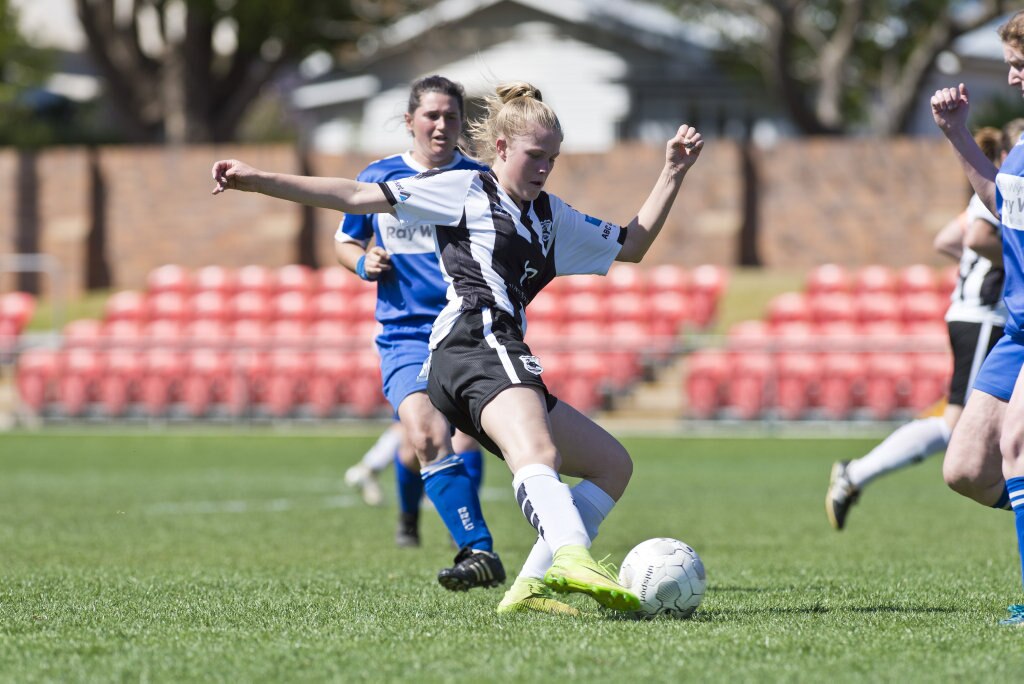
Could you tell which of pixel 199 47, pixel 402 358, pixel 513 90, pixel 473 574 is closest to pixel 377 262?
pixel 402 358

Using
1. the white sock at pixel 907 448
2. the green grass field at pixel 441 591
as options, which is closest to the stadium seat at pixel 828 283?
the green grass field at pixel 441 591

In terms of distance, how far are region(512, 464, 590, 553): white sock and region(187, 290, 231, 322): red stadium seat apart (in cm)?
1863

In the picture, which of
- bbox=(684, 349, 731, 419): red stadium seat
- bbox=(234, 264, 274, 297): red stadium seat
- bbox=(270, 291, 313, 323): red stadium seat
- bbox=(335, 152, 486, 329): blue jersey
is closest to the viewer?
bbox=(335, 152, 486, 329): blue jersey

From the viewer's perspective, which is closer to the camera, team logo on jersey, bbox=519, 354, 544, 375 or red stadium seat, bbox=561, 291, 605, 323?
team logo on jersey, bbox=519, 354, 544, 375

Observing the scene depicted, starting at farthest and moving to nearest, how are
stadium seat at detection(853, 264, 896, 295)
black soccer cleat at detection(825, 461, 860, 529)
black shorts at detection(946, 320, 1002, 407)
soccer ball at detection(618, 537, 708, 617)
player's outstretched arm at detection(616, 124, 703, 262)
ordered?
stadium seat at detection(853, 264, 896, 295) < black soccer cleat at detection(825, 461, 860, 529) < black shorts at detection(946, 320, 1002, 407) < player's outstretched arm at detection(616, 124, 703, 262) < soccer ball at detection(618, 537, 708, 617)

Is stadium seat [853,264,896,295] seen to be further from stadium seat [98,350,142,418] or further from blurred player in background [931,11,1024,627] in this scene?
blurred player in background [931,11,1024,627]

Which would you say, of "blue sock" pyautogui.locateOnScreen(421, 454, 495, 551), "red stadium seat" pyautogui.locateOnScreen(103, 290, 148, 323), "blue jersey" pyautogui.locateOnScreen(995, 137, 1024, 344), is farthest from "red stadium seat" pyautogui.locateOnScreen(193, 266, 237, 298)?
"blue jersey" pyautogui.locateOnScreen(995, 137, 1024, 344)

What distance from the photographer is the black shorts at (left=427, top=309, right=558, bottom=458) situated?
5.03m

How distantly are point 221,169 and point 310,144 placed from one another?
36.8m

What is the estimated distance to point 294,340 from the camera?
20453 mm

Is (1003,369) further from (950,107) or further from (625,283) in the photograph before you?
(625,283)

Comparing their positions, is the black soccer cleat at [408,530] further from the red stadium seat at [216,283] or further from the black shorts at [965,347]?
the red stadium seat at [216,283]

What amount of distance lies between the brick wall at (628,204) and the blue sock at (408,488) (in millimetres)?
17872

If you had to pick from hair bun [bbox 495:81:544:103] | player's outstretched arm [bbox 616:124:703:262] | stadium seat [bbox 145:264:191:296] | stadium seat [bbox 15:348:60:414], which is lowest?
stadium seat [bbox 15:348:60:414]
